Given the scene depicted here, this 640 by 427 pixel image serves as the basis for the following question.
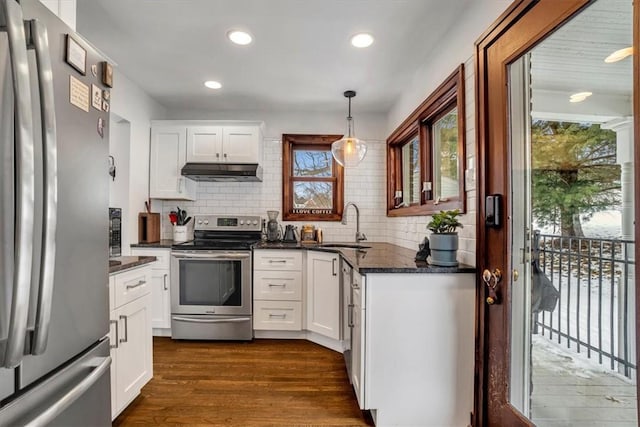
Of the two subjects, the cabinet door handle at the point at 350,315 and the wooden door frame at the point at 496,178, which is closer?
the wooden door frame at the point at 496,178

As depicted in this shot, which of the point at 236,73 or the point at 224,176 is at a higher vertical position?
the point at 236,73

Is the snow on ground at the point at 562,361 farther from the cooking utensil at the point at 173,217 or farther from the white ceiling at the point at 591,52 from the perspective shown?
the cooking utensil at the point at 173,217

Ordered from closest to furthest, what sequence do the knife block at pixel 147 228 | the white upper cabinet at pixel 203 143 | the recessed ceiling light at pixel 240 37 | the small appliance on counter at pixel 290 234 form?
the recessed ceiling light at pixel 240 37
the knife block at pixel 147 228
the white upper cabinet at pixel 203 143
the small appliance on counter at pixel 290 234

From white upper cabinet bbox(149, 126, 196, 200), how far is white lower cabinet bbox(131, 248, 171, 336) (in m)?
0.64

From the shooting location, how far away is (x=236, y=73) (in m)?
2.74

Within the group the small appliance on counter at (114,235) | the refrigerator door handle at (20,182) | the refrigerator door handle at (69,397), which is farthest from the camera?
the small appliance on counter at (114,235)

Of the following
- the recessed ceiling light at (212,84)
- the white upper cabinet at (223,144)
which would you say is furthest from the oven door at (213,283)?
the recessed ceiling light at (212,84)

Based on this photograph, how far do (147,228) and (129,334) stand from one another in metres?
1.66

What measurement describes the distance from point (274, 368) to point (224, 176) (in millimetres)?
1924

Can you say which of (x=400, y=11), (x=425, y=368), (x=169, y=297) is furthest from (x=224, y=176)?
(x=425, y=368)

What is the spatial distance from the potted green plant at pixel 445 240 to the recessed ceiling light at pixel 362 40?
1.31 m

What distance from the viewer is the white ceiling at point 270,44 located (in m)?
1.88

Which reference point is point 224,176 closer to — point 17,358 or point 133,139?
point 133,139

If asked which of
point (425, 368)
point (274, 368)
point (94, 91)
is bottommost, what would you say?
point (274, 368)
